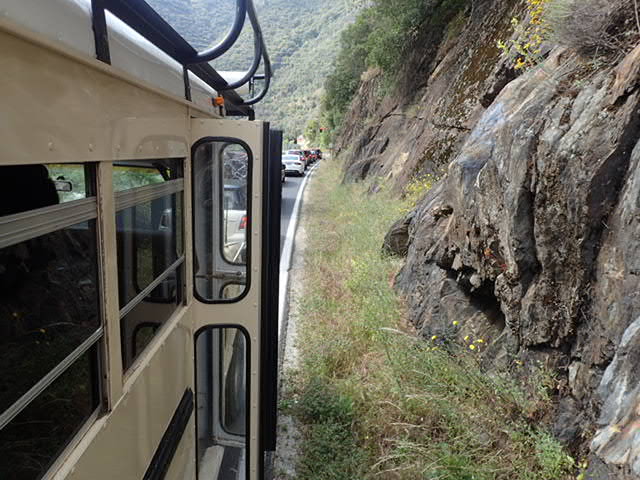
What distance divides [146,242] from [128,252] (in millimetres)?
208

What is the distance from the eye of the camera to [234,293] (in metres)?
3.04

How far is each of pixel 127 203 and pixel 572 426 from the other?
3.25 meters

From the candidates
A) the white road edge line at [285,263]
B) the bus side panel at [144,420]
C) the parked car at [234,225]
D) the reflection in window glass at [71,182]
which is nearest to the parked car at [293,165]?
the white road edge line at [285,263]

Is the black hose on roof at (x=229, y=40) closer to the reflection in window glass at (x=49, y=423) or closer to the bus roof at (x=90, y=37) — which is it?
the bus roof at (x=90, y=37)

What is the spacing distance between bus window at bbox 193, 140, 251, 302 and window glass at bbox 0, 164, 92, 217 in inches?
46.1

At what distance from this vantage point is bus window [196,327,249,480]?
3.09 meters

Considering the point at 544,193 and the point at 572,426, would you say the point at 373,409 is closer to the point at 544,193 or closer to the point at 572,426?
the point at 572,426

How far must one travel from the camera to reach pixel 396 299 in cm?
635

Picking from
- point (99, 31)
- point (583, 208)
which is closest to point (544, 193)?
point (583, 208)

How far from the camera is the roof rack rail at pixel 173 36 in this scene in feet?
4.80

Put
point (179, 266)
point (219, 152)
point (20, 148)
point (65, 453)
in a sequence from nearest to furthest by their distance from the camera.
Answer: point (20, 148) < point (65, 453) < point (179, 266) < point (219, 152)

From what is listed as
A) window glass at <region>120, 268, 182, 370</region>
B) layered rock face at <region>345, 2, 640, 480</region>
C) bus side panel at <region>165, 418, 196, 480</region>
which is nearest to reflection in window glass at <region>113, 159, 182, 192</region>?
window glass at <region>120, 268, 182, 370</region>

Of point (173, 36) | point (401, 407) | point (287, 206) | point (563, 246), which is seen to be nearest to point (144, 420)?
point (173, 36)

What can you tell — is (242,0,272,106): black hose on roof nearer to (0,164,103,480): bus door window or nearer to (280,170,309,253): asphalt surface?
(0,164,103,480): bus door window
